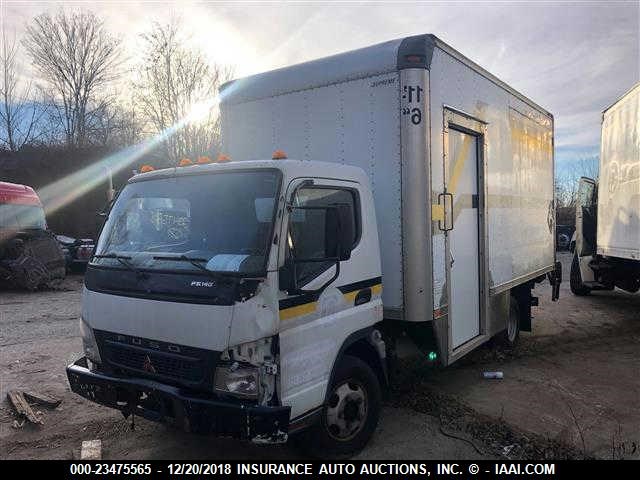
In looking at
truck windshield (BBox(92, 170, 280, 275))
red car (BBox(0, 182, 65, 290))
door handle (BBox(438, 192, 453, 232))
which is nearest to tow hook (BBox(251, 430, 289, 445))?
truck windshield (BBox(92, 170, 280, 275))

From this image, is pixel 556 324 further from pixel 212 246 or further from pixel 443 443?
pixel 212 246

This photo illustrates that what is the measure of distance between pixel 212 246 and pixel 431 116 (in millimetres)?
2292

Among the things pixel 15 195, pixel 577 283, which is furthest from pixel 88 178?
pixel 577 283

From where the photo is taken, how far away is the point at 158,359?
346cm

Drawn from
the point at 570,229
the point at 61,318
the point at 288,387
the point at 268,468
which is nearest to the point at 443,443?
the point at 268,468

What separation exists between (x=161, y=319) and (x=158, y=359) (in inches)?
11.2

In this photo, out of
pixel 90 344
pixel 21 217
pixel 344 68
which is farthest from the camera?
pixel 21 217

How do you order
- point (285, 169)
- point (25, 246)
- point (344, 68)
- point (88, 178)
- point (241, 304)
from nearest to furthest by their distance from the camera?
point (241, 304) < point (285, 169) < point (344, 68) < point (25, 246) < point (88, 178)

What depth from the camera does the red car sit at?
13266 mm

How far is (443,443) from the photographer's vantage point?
4.34 metres

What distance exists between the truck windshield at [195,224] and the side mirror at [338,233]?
393 mm

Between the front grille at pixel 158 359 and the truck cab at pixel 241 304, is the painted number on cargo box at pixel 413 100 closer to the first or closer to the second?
the truck cab at pixel 241 304

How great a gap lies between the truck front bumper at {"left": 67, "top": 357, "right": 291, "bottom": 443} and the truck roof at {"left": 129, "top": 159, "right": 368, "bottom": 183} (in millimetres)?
1570

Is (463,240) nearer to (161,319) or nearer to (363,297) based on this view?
(363,297)
